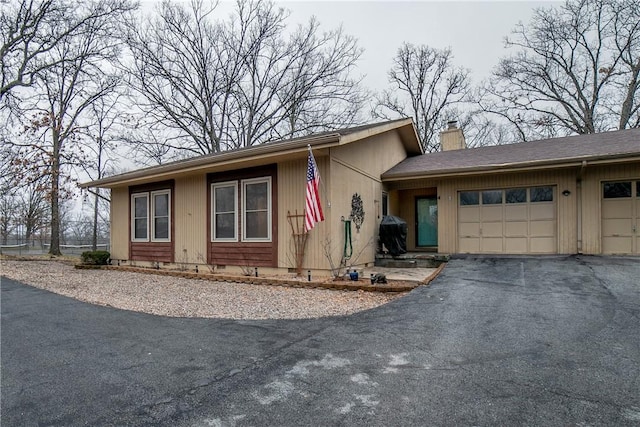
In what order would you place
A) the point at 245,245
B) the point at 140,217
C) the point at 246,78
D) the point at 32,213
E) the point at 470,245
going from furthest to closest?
the point at 32,213, the point at 246,78, the point at 140,217, the point at 470,245, the point at 245,245

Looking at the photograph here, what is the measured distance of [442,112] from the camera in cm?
2297

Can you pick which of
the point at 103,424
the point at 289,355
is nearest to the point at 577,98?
the point at 289,355

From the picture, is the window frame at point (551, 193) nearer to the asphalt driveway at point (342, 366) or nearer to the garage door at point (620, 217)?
the garage door at point (620, 217)

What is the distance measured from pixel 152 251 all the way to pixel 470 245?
367 inches

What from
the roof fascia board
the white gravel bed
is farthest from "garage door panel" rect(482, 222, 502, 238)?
the white gravel bed

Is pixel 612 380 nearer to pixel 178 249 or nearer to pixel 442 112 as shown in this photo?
pixel 178 249

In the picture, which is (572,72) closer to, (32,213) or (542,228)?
(542,228)

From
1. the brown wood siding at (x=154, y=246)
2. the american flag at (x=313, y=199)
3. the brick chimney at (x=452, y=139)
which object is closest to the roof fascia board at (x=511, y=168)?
the american flag at (x=313, y=199)

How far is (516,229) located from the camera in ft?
30.7

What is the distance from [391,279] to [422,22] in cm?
1514

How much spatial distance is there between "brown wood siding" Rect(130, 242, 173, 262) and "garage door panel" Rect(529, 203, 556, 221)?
32.6 ft

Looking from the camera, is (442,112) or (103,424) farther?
(442,112)

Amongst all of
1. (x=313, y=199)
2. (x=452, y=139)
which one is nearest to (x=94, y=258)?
(x=313, y=199)

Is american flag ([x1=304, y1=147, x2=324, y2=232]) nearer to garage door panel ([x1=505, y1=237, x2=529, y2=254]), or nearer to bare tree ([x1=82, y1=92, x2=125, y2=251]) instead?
garage door panel ([x1=505, y1=237, x2=529, y2=254])
